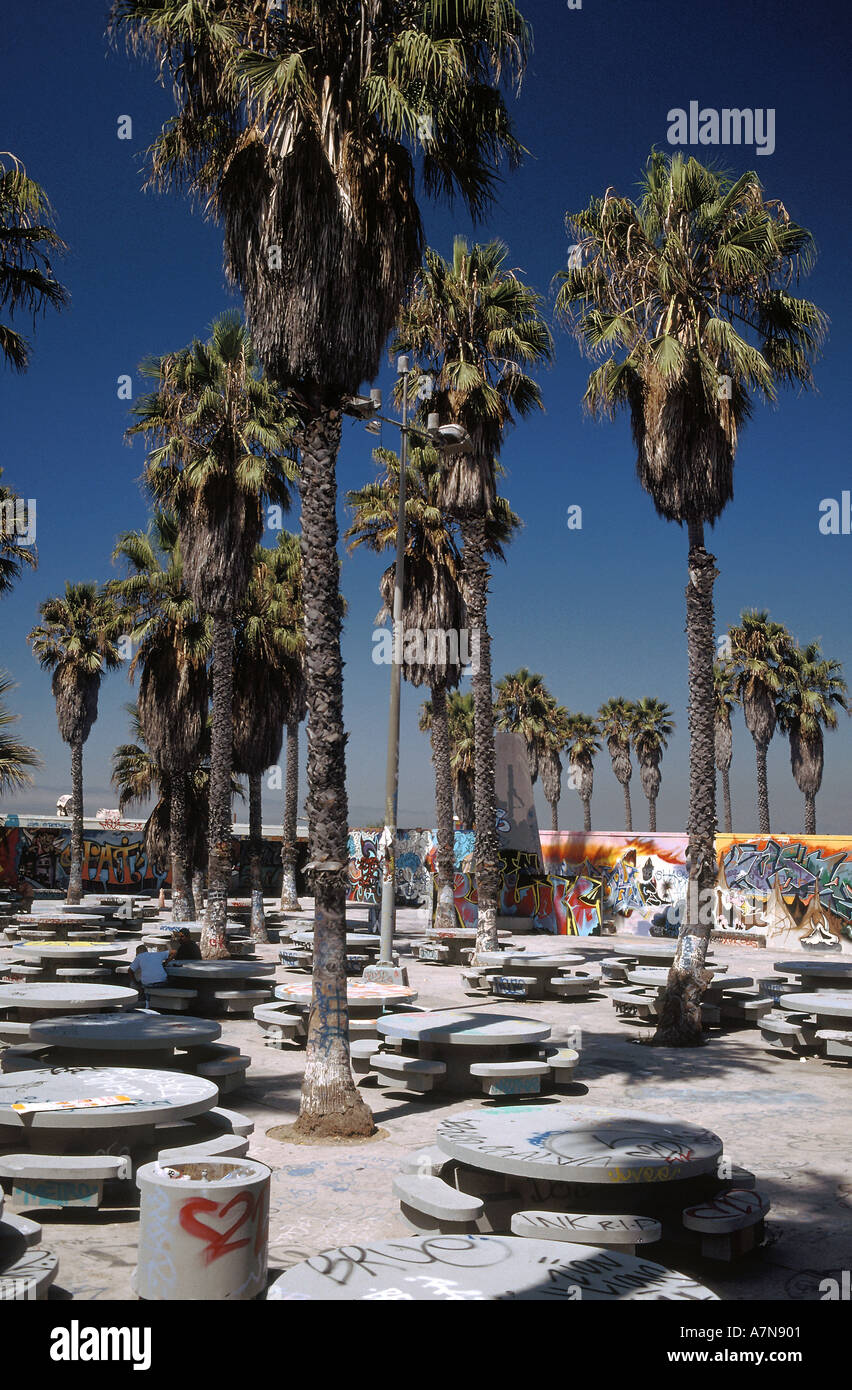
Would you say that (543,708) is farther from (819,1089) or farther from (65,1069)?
(65,1069)

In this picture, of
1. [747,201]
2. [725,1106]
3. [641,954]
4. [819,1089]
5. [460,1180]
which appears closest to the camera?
[460,1180]

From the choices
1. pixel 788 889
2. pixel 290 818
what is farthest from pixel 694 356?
pixel 290 818

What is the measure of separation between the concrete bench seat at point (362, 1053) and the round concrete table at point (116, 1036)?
2.04 metres

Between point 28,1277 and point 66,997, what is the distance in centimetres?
695

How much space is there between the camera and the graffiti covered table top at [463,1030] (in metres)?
10.7

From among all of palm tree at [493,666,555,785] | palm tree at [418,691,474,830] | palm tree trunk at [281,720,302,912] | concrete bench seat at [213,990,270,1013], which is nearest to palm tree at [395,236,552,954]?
concrete bench seat at [213,990,270,1013]

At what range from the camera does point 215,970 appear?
14656 mm

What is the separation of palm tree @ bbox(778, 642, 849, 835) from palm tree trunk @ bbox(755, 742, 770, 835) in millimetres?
1742

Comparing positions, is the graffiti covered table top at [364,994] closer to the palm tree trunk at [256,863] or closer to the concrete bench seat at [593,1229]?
the concrete bench seat at [593,1229]

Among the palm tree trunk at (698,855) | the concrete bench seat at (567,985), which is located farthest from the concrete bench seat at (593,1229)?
the concrete bench seat at (567,985)

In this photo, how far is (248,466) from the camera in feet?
67.6

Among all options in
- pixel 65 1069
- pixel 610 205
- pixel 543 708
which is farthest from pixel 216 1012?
pixel 543 708

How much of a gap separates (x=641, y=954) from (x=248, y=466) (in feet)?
38.5

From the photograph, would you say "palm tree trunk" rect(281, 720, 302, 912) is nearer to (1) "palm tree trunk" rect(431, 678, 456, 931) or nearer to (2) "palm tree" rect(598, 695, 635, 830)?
(1) "palm tree trunk" rect(431, 678, 456, 931)
